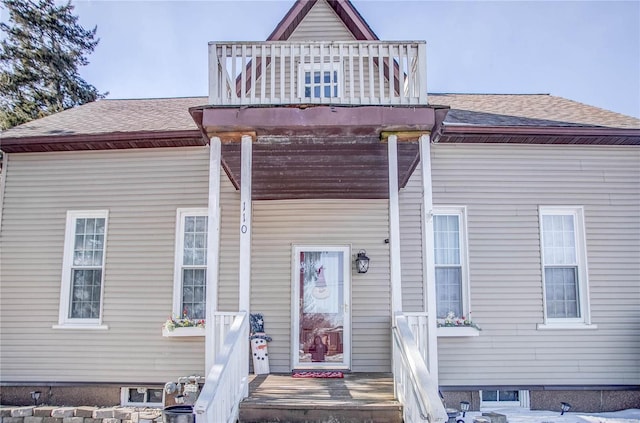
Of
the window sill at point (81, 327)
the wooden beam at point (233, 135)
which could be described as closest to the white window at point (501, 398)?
the wooden beam at point (233, 135)

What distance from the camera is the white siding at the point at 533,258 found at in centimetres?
728

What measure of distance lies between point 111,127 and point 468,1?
921cm

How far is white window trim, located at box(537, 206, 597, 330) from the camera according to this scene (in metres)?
7.36

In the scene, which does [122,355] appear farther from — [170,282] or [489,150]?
[489,150]

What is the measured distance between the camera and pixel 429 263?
4898mm

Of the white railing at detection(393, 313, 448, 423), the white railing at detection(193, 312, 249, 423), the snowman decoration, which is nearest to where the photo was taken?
the white railing at detection(393, 313, 448, 423)

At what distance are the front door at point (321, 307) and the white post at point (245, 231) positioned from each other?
255 centimetres

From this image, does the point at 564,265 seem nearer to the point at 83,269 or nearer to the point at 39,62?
the point at 83,269

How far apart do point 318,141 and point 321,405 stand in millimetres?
2714

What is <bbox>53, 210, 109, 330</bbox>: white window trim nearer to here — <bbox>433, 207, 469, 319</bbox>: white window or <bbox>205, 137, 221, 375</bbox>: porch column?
<bbox>205, 137, 221, 375</bbox>: porch column

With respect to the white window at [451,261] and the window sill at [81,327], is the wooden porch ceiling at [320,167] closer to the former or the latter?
the white window at [451,261]

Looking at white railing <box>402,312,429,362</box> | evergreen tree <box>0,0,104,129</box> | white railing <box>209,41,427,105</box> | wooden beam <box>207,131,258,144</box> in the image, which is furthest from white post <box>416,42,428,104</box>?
evergreen tree <box>0,0,104,129</box>

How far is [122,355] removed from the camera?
7.48 meters

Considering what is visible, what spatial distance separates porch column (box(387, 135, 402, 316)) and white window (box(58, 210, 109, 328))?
→ 196 inches
